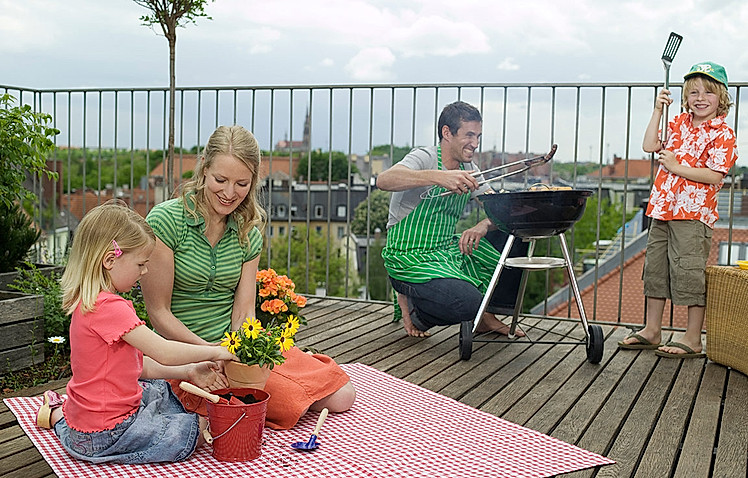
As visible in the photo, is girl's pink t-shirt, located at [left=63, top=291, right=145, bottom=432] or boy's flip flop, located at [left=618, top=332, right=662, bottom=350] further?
boy's flip flop, located at [left=618, top=332, right=662, bottom=350]

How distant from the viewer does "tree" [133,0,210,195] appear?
14.6ft

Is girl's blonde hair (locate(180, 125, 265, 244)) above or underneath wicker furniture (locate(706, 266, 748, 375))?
above

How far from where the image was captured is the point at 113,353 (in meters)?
1.96

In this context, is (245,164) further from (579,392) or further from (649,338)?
(649,338)

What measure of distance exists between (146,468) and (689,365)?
7.83 feet

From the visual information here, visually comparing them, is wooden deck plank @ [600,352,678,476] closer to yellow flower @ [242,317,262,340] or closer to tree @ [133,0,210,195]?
yellow flower @ [242,317,262,340]

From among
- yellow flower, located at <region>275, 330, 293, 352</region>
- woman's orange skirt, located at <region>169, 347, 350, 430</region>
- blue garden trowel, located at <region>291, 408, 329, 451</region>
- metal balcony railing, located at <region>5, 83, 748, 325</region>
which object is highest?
metal balcony railing, located at <region>5, 83, 748, 325</region>

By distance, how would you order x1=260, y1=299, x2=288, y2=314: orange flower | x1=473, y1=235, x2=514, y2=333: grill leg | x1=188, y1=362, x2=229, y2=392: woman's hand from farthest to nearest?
x1=473, y1=235, x2=514, y2=333: grill leg, x1=260, y1=299, x2=288, y2=314: orange flower, x1=188, y1=362, x2=229, y2=392: woman's hand

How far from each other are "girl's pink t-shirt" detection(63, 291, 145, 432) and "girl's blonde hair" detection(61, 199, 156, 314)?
35 millimetres

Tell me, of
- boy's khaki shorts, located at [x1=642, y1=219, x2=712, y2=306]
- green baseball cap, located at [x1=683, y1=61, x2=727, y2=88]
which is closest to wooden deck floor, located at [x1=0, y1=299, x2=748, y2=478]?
boy's khaki shorts, located at [x1=642, y1=219, x2=712, y2=306]

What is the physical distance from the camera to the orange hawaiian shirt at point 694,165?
334 centimetres

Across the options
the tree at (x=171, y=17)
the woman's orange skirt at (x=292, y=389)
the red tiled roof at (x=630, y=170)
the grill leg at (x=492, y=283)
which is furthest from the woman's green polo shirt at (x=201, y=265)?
the red tiled roof at (x=630, y=170)

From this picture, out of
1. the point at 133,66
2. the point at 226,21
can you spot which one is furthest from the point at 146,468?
the point at 133,66

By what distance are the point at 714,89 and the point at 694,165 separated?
13.5 inches
